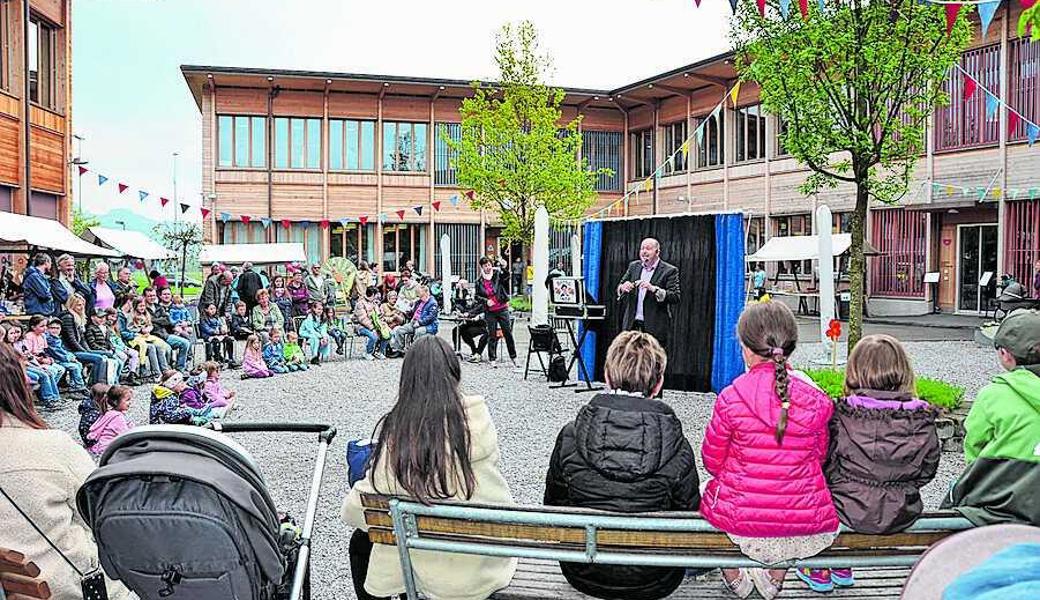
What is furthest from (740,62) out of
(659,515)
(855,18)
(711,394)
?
(659,515)

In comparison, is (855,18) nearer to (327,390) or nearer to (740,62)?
(740,62)

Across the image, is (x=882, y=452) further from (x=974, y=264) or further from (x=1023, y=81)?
(x=974, y=264)

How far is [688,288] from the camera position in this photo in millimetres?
12156

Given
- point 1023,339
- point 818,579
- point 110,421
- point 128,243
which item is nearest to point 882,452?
point 818,579

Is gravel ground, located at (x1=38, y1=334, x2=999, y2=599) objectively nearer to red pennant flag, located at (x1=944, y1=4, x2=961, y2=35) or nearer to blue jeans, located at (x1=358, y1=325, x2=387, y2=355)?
blue jeans, located at (x1=358, y1=325, x2=387, y2=355)

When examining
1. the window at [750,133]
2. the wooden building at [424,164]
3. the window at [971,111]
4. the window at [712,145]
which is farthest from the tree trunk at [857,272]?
the window at [712,145]

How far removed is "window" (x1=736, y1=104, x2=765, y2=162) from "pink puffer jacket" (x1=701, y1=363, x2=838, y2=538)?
99.5 feet

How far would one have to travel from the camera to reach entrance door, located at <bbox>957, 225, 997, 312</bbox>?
2480 cm

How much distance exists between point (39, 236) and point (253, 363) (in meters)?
3.76

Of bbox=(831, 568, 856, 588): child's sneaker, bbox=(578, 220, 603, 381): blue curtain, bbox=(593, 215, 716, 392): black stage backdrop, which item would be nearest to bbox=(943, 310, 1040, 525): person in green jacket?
bbox=(831, 568, 856, 588): child's sneaker

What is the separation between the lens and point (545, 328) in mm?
13523

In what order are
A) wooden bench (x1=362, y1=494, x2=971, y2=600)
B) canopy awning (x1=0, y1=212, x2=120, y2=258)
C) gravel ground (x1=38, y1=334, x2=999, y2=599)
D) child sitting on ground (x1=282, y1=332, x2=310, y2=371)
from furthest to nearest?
child sitting on ground (x1=282, y1=332, x2=310, y2=371)
canopy awning (x1=0, y1=212, x2=120, y2=258)
gravel ground (x1=38, y1=334, x2=999, y2=599)
wooden bench (x1=362, y1=494, x2=971, y2=600)

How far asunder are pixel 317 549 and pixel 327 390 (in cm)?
749

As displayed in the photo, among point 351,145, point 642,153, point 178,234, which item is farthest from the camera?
point 178,234
